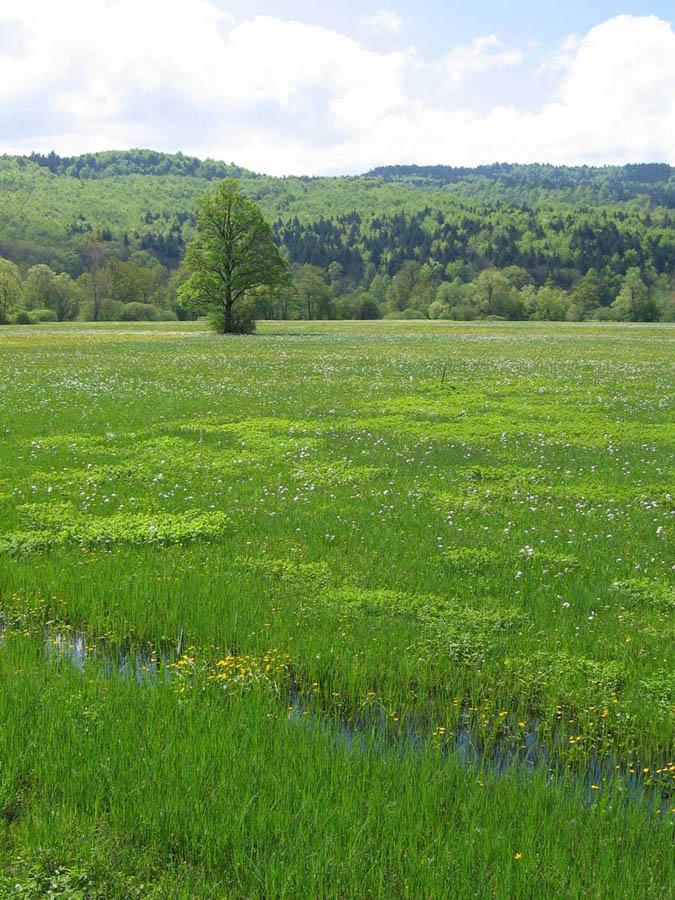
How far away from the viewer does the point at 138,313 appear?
115 metres

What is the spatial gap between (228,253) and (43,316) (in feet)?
177

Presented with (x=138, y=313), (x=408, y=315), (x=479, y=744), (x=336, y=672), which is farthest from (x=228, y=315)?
(x=408, y=315)

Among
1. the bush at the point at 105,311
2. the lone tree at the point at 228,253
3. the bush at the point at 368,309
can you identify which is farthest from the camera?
the bush at the point at 368,309

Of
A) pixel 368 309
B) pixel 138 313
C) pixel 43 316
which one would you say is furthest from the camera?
pixel 368 309

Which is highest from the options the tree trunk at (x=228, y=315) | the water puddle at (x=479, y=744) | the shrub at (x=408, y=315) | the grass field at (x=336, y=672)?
the shrub at (x=408, y=315)

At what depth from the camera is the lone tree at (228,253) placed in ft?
227

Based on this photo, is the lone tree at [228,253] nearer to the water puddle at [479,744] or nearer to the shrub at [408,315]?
the water puddle at [479,744]

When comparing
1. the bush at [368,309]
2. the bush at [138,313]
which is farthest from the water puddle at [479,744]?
the bush at [368,309]

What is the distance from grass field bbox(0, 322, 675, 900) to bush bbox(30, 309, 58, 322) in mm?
97871

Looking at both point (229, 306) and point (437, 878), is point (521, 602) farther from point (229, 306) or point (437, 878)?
point (229, 306)

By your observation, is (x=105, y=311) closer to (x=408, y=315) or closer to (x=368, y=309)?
(x=368, y=309)

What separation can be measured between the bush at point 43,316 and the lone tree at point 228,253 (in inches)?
1827

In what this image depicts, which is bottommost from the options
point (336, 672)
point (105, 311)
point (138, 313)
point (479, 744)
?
point (479, 744)

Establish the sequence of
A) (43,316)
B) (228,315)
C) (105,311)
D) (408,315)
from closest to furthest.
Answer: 1. (228,315)
2. (43,316)
3. (105,311)
4. (408,315)
